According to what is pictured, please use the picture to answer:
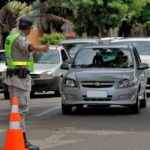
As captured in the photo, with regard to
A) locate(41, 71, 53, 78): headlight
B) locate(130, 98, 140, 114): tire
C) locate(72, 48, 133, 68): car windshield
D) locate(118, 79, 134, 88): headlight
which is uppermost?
locate(72, 48, 133, 68): car windshield

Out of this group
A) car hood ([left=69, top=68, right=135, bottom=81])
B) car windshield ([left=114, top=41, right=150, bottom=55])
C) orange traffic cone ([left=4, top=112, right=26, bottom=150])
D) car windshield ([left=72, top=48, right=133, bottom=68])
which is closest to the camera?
orange traffic cone ([left=4, top=112, right=26, bottom=150])

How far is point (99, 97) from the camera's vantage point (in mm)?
14031

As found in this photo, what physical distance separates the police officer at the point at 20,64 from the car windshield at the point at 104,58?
18.2 feet

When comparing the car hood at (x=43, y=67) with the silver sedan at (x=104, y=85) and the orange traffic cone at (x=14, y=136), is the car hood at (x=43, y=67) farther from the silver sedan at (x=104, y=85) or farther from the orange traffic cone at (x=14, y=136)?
the orange traffic cone at (x=14, y=136)

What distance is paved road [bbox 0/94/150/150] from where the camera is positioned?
10.3 metres

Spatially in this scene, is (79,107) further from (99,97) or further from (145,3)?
(145,3)

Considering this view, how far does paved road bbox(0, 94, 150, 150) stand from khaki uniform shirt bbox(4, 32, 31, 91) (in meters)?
1.09

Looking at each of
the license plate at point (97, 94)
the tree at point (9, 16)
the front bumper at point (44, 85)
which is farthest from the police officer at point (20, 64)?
the tree at point (9, 16)

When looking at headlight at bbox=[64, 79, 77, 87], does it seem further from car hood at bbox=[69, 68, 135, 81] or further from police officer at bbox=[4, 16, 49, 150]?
police officer at bbox=[4, 16, 49, 150]

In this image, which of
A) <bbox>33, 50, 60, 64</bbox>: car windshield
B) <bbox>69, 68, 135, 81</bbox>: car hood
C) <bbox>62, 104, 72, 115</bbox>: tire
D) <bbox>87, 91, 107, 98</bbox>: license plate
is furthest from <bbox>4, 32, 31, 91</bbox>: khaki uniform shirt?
<bbox>33, 50, 60, 64</bbox>: car windshield

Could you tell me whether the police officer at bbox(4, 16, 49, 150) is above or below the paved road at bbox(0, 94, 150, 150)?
above

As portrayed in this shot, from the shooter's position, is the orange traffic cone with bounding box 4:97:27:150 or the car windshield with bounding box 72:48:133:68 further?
the car windshield with bounding box 72:48:133:68

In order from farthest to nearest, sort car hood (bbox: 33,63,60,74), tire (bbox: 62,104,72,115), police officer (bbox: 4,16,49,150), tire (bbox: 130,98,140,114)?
1. car hood (bbox: 33,63,60,74)
2. tire (bbox: 62,104,72,115)
3. tire (bbox: 130,98,140,114)
4. police officer (bbox: 4,16,49,150)

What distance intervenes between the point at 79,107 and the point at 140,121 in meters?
2.26
